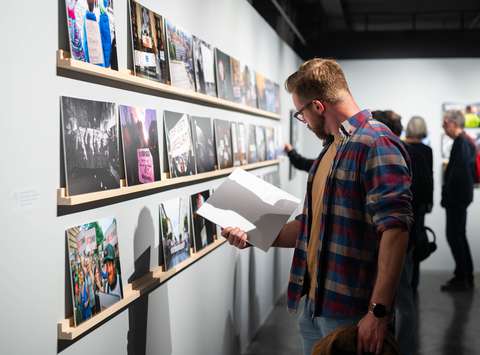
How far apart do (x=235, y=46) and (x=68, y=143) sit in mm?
2342

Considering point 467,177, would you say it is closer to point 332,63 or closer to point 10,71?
Answer: point 332,63

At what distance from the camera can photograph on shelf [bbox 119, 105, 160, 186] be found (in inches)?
87.0

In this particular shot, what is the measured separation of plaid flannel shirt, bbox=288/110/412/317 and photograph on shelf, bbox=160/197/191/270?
813mm

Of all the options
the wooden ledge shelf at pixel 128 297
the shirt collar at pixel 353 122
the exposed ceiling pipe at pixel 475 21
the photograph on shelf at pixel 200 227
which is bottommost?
the wooden ledge shelf at pixel 128 297

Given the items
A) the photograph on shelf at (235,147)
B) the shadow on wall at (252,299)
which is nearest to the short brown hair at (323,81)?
the photograph on shelf at (235,147)

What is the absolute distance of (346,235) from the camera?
1.98m

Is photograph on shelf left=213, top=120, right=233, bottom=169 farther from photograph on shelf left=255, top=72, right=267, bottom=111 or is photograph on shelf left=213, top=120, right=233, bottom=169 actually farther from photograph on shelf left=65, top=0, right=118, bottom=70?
photograph on shelf left=65, top=0, right=118, bottom=70

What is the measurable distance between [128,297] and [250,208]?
Answer: 64 centimetres

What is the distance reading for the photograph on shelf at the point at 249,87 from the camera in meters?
4.12

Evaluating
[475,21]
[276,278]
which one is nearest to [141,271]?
[276,278]

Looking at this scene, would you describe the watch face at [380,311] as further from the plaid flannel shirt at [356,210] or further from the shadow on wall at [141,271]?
the shadow on wall at [141,271]

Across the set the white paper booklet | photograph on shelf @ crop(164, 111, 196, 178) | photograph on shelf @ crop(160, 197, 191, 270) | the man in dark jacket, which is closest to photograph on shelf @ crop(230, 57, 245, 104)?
photograph on shelf @ crop(164, 111, 196, 178)

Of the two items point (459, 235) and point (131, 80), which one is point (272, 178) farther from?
point (131, 80)

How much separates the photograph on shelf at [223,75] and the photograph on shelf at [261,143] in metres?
0.85
